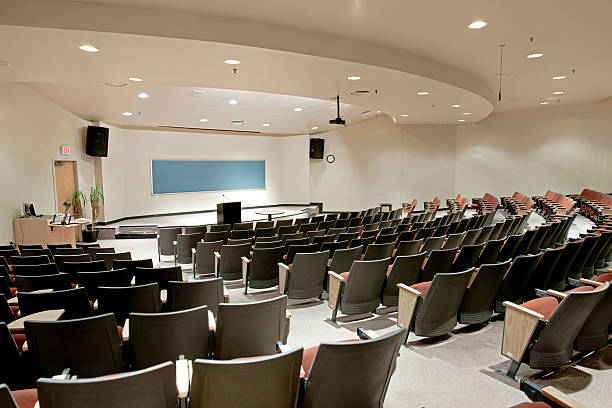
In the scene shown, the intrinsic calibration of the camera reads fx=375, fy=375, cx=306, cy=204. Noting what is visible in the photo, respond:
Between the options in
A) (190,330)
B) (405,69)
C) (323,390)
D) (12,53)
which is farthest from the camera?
(405,69)

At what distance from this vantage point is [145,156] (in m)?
14.3

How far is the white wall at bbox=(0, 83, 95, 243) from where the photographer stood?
7.93 metres

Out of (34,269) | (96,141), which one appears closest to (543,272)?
(34,269)

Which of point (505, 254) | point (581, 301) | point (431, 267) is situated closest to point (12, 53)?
point (431, 267)

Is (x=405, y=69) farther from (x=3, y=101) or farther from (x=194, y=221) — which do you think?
(x=194, y=221)

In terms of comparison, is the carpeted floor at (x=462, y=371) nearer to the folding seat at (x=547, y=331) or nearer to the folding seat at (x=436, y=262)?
the folding seat at (x=547, y=331)

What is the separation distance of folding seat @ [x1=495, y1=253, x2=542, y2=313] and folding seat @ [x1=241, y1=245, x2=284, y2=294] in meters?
2.81

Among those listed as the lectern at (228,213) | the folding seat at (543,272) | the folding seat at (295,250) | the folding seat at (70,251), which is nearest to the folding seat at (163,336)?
the folding seat at (295,250)

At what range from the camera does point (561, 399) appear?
1706 millimetres

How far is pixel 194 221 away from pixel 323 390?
12.5 metres

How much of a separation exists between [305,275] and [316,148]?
42.5ft

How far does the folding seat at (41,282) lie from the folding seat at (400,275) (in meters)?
3.40

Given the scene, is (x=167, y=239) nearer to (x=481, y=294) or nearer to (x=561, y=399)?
(x=481, y=294)

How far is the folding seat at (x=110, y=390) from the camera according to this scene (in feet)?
5.08
